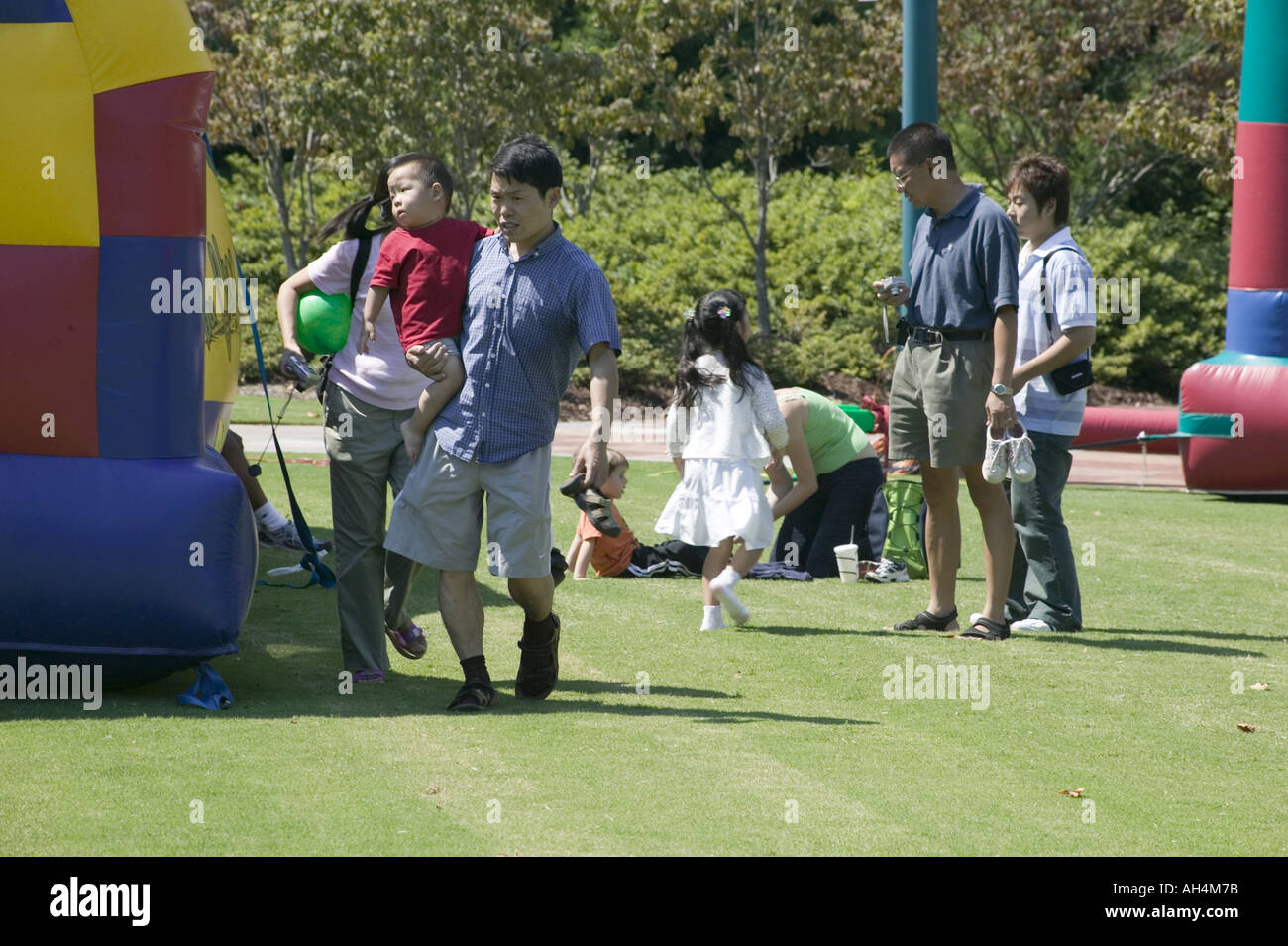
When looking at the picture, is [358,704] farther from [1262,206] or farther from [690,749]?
[1262,206]

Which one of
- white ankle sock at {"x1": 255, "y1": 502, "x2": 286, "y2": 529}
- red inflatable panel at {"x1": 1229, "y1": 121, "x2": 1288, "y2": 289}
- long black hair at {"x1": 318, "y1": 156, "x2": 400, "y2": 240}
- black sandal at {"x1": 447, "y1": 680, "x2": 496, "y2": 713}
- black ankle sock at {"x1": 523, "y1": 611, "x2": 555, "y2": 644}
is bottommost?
black sandal at {"x1": 447, "y1": 680, "x2": 496, "y2": 713}

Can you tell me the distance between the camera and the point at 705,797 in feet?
15.6

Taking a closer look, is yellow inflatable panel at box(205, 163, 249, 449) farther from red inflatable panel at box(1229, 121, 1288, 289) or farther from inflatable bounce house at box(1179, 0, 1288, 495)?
red inflatable panel at box(1229, 121, 1288, 289)

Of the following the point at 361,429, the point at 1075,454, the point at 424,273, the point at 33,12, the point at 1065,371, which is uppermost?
the point at 33,12

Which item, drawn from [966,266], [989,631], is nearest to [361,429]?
[966,266]

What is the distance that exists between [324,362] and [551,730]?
1788 mm

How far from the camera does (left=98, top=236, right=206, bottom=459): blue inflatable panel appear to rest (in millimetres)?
5660

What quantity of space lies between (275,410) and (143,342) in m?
17.4

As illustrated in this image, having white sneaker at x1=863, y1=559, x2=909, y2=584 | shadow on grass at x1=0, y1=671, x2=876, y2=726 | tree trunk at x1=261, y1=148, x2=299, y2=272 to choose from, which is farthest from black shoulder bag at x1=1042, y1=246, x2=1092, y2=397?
tree trunk at x1=261, y1=148, x2=299, y2=272

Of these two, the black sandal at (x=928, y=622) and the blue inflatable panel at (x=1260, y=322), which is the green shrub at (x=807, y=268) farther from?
the black sandal at (x=928, y=622)

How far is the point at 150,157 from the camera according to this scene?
5684 mm

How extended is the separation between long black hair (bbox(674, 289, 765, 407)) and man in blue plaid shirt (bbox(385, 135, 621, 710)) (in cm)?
215

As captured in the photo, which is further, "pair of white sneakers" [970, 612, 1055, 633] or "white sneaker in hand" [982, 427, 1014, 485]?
"pair of white sneakers" [970, 612, 1055, 633]

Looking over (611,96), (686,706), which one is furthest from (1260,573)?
(611,96)
